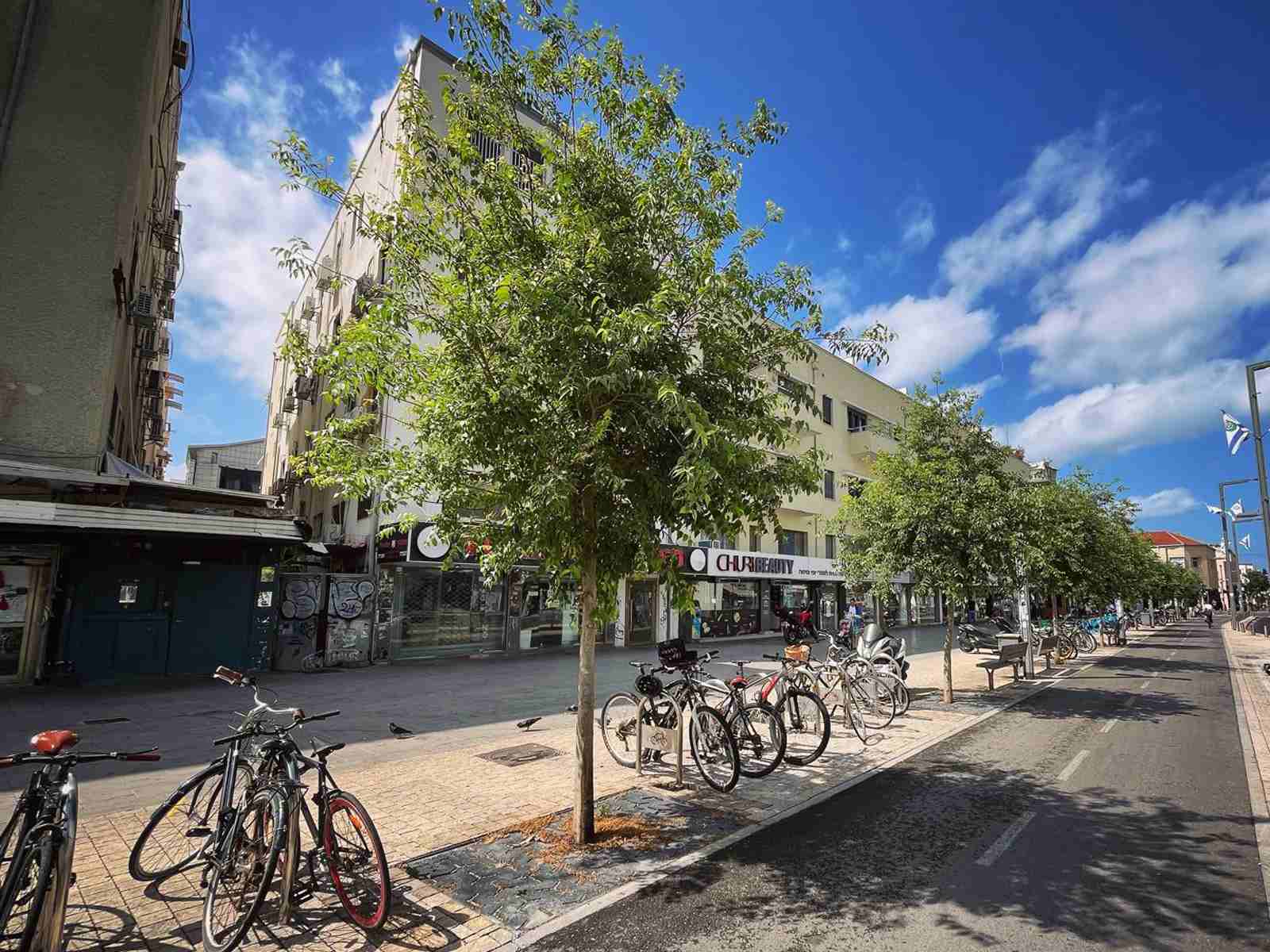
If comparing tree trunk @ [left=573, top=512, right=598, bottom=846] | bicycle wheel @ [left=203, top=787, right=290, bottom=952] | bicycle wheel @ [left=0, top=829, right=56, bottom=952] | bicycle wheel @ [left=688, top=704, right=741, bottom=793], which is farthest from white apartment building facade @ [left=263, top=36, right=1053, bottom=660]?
bicycle wheel @ [left=0, top=829, right=56, bottom=952]

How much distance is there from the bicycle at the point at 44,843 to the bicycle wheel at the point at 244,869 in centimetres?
65

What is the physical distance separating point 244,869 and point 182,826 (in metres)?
1.13

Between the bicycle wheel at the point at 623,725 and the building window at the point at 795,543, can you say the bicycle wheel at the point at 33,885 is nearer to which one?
the bicycle wheel at the point at 623,725

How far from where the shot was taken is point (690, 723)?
6887 mm

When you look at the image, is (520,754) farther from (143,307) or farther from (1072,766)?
(143,307)

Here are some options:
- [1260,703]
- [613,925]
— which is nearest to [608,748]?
[613,925]

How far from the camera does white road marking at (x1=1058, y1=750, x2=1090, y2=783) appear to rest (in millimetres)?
7352

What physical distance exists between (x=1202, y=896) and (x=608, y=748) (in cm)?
509

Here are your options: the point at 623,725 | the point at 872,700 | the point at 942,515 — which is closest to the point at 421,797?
the point at 623,725

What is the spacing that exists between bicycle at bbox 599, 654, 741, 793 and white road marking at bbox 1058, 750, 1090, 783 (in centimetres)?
383

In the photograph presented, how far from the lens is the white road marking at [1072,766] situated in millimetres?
7352

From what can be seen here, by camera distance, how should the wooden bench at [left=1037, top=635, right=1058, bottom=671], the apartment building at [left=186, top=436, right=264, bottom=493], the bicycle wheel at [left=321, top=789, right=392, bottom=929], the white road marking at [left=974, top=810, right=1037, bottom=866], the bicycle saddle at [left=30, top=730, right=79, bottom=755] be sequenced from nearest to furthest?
the bicycle saddle at [left=30, top=730, right=79, bottom=755], the bicycle wheel at [left=321, top=789, right=392, bottom=929], the white road marking at [left=974, top=810, right=1037, bottom=866], the wooden bench at [left=1037, top=635, right=1058, bottom=671], the apartment building at [left=186, top=436, right=264, bottom=493]

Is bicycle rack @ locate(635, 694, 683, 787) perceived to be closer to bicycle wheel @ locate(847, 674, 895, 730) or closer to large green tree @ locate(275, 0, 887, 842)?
large green tree @ locate(275, 0, 887, 842)

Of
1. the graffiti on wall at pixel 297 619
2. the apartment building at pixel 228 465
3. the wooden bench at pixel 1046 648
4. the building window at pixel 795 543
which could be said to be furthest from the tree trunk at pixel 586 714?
the apartment building at pixel 228 465
